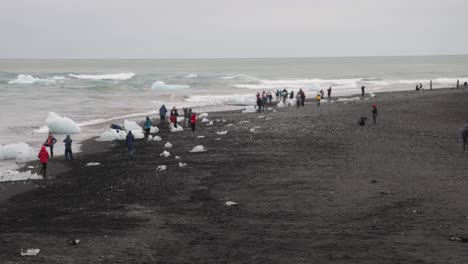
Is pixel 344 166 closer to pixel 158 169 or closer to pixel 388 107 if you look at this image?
pixel 158 169

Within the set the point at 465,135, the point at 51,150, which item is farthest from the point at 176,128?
the point at 465,135

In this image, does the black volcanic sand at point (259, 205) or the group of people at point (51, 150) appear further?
the group of people at point (51, 150)

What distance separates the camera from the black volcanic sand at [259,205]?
1184 centimetres

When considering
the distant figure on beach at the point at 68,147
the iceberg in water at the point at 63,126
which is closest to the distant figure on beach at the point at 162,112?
the iceberg in water at the point at 63,126

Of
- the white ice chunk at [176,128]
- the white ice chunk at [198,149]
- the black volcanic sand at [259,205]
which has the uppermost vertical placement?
the white ice chunk at [176,128]

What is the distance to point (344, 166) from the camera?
20.3 metres

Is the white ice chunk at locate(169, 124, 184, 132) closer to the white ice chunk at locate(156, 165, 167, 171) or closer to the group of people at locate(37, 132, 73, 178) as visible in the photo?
the group of people at locate(37, 132, 73, 178)

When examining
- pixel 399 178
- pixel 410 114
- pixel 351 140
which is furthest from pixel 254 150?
pixel 410 114

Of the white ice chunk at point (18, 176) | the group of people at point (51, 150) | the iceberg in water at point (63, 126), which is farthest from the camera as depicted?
the iceberg in water at point (63, 126)

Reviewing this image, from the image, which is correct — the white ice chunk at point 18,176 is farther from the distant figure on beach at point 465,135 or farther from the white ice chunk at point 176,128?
the distant figure on beach at point 465,135

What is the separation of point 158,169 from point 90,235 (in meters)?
7.98

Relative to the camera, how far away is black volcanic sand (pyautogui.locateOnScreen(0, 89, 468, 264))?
11.8 meters

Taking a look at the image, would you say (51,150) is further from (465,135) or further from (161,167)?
(465,135)

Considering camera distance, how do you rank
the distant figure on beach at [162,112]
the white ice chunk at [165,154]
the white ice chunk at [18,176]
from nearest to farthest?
the white ice chunk at [18,176], the white ice chunk at [165,154], the distant figure on beach at [162,112]
